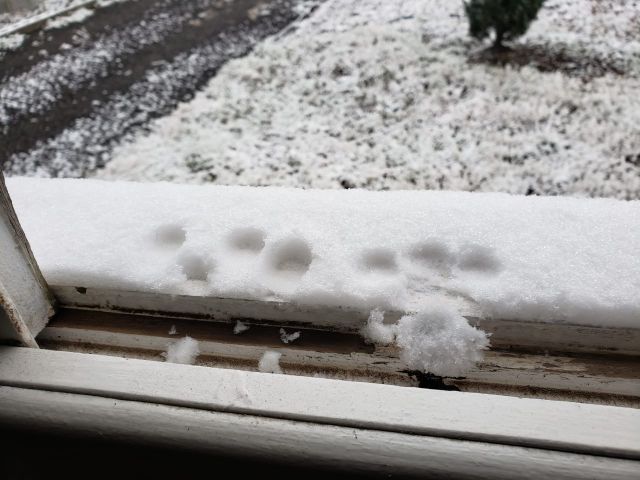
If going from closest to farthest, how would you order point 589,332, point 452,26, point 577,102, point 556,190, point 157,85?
point 589,332, point 556,190, point 577,102, point 157,85, point 452,26

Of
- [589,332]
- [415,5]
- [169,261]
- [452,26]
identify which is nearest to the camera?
[589,332]

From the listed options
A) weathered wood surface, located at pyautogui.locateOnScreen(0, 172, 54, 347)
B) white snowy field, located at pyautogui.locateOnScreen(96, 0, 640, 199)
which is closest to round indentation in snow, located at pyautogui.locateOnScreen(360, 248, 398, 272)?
weathered wood surface, located at pyautogui.locateOnScreen(0, 172, 54, 347)

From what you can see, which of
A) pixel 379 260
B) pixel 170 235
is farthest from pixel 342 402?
pixel 170 235

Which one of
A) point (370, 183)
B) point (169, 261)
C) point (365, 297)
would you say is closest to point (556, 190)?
point (370, 183)

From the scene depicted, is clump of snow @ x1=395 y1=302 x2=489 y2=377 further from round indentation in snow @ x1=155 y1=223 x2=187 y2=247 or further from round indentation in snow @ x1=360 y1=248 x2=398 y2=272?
round indentation in snow @ x1=155 y1=223 x2=187 y2=247

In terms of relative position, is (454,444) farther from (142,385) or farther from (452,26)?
(452,26)

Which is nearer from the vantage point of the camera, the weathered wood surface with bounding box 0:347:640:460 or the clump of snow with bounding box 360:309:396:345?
the weathered wood surface with bounding box 0:347:640:460

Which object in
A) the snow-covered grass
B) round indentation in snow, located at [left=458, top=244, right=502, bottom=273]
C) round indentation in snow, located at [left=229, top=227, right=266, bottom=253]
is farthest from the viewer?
the snow-covered grass
